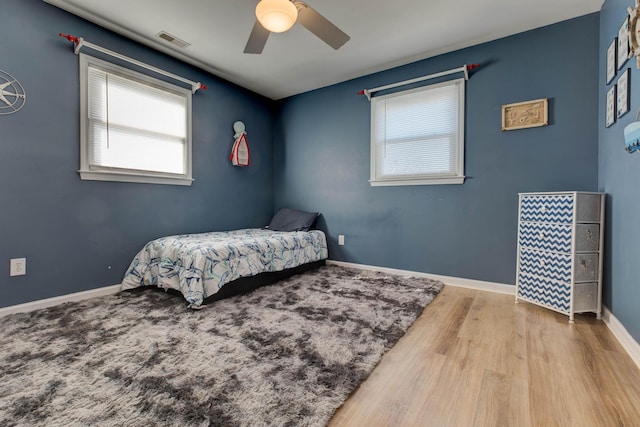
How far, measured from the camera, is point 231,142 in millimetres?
3621

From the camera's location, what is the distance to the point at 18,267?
6.79 ft

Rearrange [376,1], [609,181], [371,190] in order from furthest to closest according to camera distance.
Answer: [371,190] < [376,1] < [609,181]

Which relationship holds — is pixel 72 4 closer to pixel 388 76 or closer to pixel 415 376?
pixel 388 76

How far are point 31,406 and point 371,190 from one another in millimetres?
3106

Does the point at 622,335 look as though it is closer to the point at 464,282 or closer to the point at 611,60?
the point at 464,282

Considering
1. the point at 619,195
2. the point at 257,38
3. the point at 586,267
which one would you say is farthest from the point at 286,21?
the point at 586,267

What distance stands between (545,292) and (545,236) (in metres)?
0.43

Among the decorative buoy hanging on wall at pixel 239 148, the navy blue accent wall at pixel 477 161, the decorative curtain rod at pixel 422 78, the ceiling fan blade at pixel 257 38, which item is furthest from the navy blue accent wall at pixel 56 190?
the decorative curtain rod at pixel 422 78

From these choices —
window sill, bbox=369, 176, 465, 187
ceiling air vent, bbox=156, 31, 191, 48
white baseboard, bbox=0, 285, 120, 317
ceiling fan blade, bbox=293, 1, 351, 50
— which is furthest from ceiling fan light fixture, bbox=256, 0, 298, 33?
white baseboard, bbox=0, 285, 120, 317

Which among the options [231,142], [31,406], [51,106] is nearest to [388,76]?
[231,142]

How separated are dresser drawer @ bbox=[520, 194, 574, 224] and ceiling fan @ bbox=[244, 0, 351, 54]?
76.0 inches

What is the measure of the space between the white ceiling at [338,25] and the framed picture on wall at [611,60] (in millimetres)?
503

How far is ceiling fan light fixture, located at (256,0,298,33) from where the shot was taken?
161 centimetres

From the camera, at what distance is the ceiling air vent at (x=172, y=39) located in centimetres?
257
